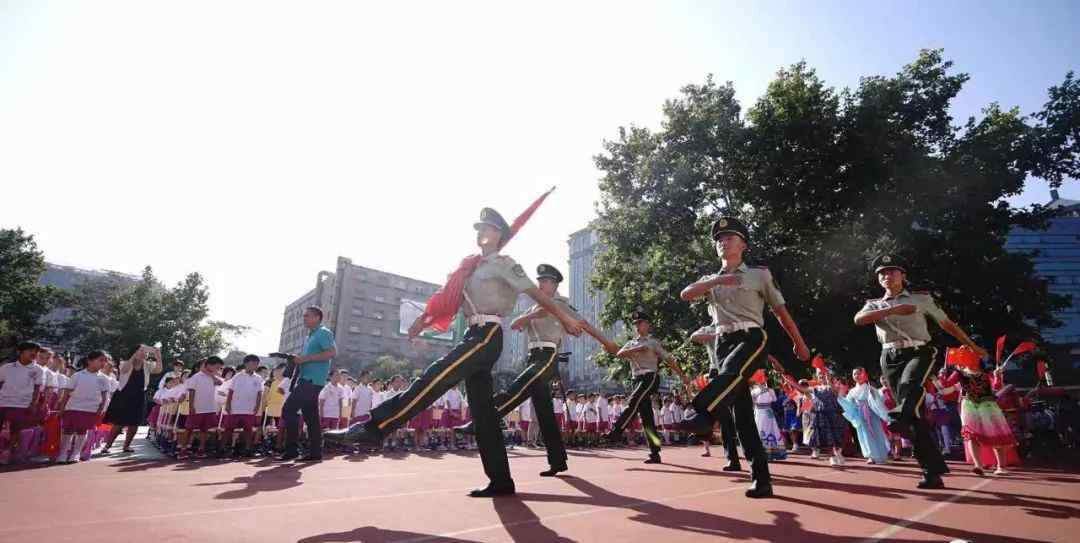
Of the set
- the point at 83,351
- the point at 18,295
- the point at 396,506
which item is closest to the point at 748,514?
the point at 396,506

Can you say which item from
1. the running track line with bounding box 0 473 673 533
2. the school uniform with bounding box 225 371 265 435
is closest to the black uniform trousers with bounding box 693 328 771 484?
the running track line with bounding box 0 473 673 533

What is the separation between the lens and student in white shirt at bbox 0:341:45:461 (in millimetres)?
8586

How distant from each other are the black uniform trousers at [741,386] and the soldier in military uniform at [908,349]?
72.7 inches

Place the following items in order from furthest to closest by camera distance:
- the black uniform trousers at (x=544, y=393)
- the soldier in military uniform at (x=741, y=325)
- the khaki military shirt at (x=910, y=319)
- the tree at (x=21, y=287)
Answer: the tree at (x=21, y=287)
the black uniform trousers at (x=544, y=393)
the khaki military shirt at (x=910, y=319)
the soldier in military uniform at (x=741, y=325)

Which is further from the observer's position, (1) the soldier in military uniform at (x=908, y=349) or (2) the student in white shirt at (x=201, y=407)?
(2) the student in white shirt at (x=201, y=407)

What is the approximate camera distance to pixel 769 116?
19.8 meters

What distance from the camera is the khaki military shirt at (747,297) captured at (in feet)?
15.9

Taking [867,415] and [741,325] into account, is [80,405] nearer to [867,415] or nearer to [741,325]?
[741,325]

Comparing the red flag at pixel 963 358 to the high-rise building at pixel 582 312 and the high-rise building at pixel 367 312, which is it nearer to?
the high-rise building at pixel 582 312

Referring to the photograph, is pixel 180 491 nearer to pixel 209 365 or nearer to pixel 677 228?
pixel 209 365

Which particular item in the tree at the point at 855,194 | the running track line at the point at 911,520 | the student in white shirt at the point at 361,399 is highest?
the tree at the point at 855,194

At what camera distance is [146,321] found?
152 feet

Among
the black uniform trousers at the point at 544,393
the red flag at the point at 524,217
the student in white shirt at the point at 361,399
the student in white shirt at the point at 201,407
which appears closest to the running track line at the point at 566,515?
the black uniform trousers at the point at 544,393

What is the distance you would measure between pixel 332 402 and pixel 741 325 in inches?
513
